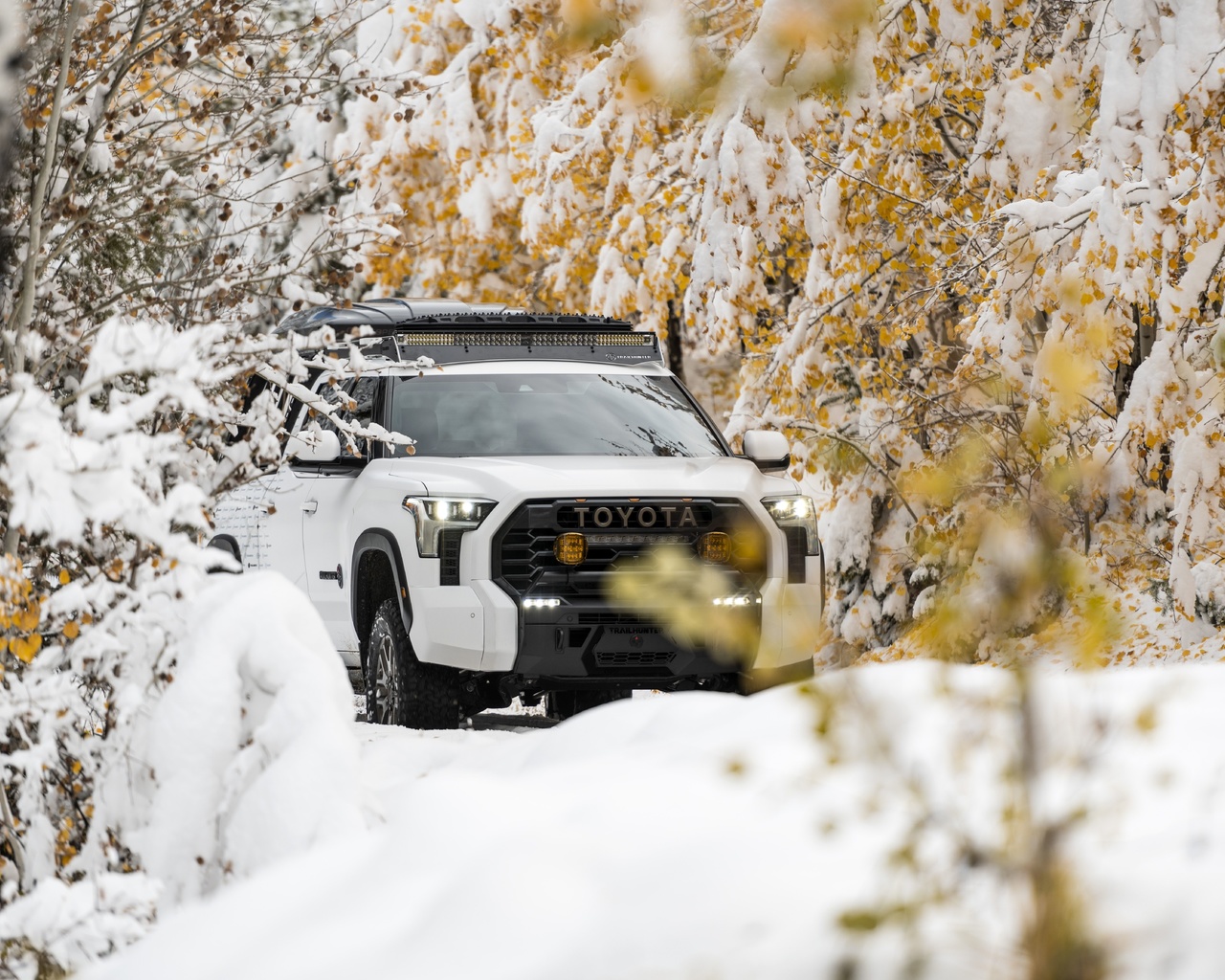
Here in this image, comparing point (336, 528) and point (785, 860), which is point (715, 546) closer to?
point (336, 528)

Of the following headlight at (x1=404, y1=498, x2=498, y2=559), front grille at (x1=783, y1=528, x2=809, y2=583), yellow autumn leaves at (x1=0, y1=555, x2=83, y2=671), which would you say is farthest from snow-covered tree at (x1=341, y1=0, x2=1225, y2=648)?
yellow autumn leaves at (x1=0, y1=555, x2=83, y2=671)

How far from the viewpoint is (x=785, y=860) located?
313 cm

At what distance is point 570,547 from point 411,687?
103cm

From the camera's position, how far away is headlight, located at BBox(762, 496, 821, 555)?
8.26m

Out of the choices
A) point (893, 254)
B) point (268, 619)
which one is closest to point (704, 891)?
point (268, 619)

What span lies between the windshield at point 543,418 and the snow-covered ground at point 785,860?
4.81 m

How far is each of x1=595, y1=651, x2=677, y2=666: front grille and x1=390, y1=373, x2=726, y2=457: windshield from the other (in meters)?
1.31

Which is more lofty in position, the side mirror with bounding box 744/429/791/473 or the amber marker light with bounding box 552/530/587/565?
the side mirror with bounding box 744/429/791/473

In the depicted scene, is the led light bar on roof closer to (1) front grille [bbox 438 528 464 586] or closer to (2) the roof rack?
(2) the roof rack

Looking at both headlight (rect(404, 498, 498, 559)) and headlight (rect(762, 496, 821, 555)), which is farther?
headlight (rect(762, 496, 821, 555))

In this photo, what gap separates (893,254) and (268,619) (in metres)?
9.63

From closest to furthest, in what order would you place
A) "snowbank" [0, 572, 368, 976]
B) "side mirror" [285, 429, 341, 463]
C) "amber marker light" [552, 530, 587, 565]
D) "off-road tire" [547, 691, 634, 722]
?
"snowbank" [0, 572, 368, 976]
"side mirror" [285, 429, 341, 463]
"amber marker light" [552, 530, 587, 565]
"off-road tire" [547, 691, 634, 722]

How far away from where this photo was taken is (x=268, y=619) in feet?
15.1

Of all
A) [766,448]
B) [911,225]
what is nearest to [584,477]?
[766,448]
